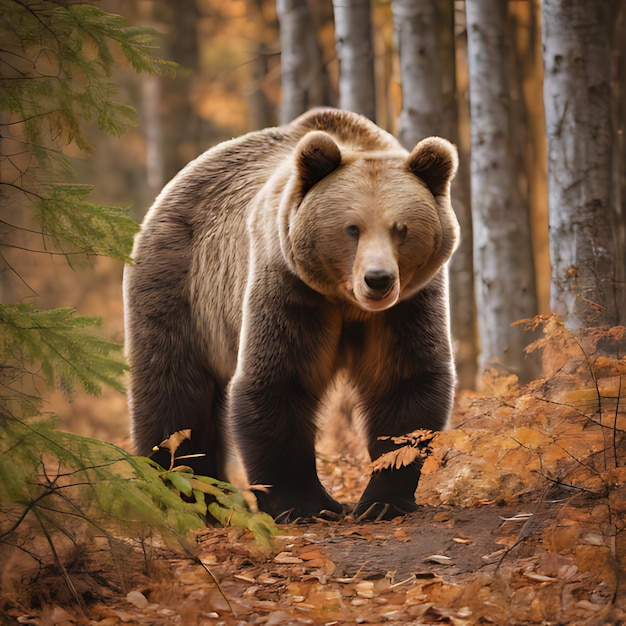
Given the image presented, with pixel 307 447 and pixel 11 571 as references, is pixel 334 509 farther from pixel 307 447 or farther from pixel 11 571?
pixel 11 571

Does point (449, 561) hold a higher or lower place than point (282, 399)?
lower

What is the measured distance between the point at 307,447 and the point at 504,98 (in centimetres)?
492

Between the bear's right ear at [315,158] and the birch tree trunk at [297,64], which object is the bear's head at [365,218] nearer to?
the bear's right ear at [315,158]

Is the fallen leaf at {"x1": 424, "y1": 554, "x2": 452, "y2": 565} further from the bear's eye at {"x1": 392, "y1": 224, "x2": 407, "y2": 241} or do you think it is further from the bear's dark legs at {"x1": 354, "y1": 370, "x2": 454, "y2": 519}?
the bear's eye at {"x1": 392, "y1": 224, "x2": 407, "y2": 241}

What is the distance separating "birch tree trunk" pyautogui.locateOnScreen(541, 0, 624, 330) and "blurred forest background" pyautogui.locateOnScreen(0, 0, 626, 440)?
0.04 ft

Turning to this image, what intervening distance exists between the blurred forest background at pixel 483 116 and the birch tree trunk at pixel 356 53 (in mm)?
14

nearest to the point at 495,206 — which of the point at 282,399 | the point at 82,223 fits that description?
the point at 282,399

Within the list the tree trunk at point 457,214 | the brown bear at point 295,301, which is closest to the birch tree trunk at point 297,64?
the tree trunk at point 457,214

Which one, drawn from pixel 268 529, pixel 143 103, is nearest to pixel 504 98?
pixel 268 529

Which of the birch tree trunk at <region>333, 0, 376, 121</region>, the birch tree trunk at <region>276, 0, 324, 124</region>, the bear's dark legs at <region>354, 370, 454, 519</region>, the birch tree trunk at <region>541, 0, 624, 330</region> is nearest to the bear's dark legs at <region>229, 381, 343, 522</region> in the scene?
the bear's dark legs at <region>354, 370, 454, 519</region>

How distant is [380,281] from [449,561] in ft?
4.55

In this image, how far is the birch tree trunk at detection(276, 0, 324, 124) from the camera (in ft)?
39.4

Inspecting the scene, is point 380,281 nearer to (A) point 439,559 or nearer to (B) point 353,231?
(B) point 353,231

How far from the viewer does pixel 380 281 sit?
14.6 ft
